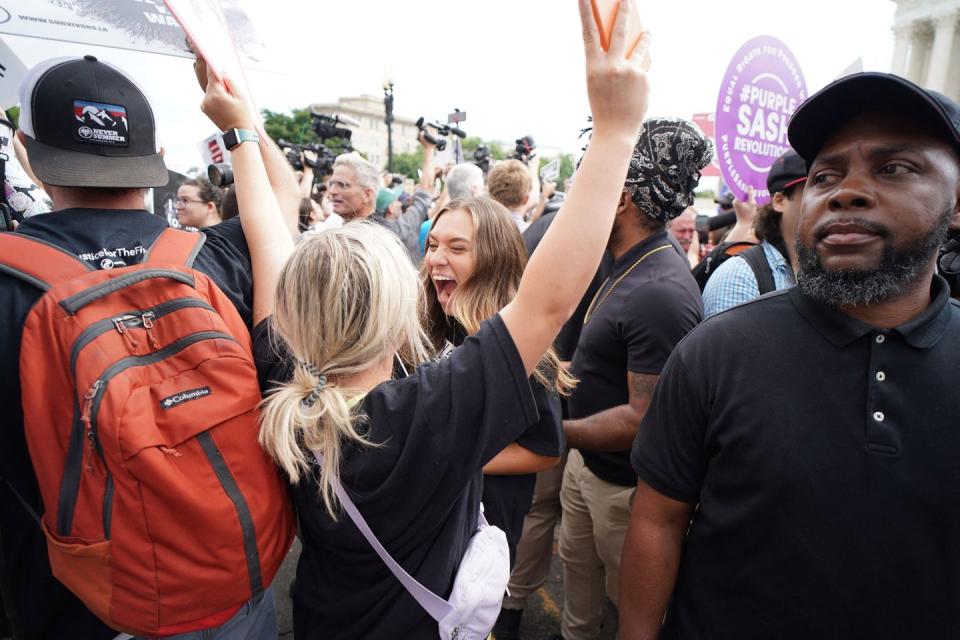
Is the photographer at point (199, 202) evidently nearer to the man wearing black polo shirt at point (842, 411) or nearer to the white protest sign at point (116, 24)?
the white protest sign at point (116, 24)

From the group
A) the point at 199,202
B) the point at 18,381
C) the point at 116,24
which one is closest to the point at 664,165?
the point at 116,24

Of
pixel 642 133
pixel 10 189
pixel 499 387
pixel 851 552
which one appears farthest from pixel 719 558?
pixel 10 189

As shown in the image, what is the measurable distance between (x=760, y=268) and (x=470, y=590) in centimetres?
208

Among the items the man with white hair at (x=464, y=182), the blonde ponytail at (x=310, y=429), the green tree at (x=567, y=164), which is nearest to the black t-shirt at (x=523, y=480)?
the blonde ponytail at (x=310, y=429)

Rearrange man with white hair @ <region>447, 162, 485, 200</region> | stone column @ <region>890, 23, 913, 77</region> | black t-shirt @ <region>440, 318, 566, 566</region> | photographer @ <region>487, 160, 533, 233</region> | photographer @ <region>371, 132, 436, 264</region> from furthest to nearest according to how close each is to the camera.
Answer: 1. stone column @ <region>890, 23, 913, 77</region>
2. man with white hair @ <region>447, 162, 485, 200</region>
3. photographer @ <region>487, 160, 533, 233</region>
4. photographer @ <region>371, 132, 436, 264</region>
5. black t-shirt @ <region>440, 318, 566, 566</region>

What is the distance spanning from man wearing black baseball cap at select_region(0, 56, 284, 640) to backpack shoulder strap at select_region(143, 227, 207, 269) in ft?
0.13

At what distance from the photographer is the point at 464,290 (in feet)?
7.13

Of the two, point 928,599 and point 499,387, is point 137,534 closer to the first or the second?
point 499,387

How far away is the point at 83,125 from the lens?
1337 mm

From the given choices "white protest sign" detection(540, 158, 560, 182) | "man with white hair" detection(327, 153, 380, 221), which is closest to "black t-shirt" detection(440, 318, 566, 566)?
"man with white hair" detection(327, 153, 380, 221)

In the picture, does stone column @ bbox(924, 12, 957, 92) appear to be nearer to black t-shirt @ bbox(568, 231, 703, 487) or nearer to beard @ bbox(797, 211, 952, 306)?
black t-shirt @ bbox(568, 231, 703, 487)

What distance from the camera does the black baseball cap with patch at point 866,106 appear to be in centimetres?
117

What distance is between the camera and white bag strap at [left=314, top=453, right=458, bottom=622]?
3.85 feet

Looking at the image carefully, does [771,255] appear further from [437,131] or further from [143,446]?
[437,131]
